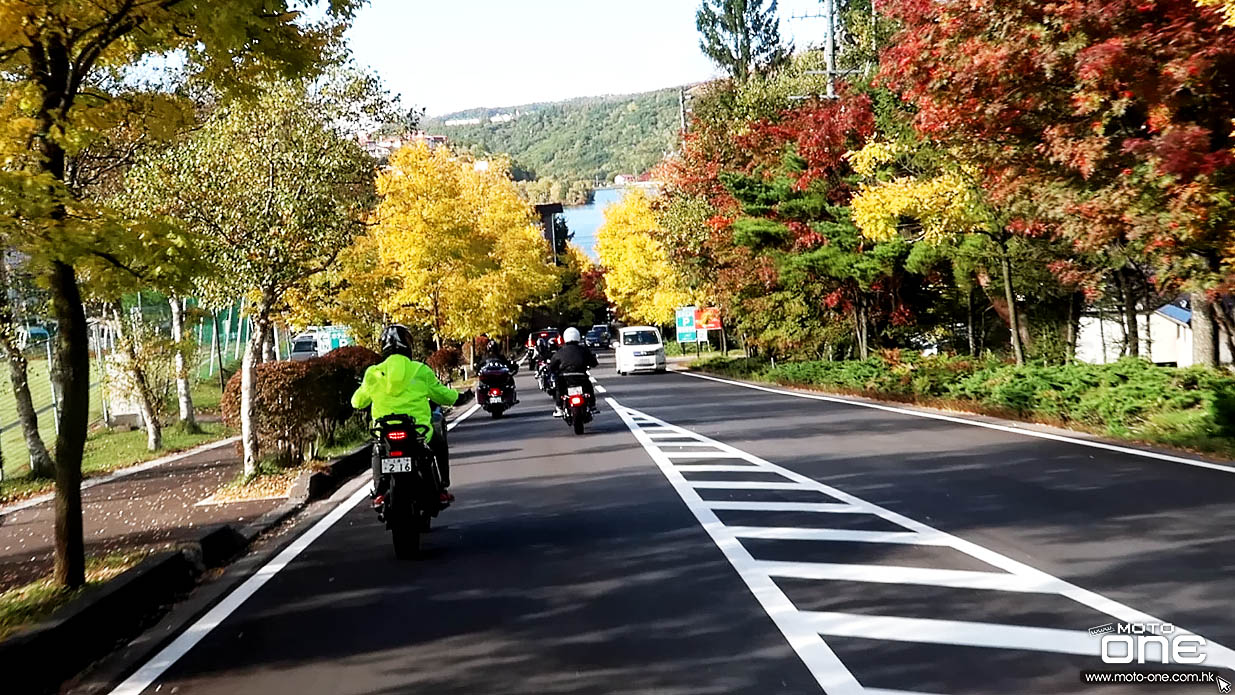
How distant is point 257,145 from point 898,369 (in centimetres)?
1749

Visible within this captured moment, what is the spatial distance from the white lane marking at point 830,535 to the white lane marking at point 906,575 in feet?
3.03

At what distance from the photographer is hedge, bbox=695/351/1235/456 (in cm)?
1453

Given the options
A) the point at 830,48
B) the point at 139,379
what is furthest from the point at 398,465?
the point at 830,48

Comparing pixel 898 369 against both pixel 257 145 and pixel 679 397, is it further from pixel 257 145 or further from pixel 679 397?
pixel 257 145

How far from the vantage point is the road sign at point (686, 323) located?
63.8m

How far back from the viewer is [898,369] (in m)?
28.3

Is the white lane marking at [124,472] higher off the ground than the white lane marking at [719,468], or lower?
lower

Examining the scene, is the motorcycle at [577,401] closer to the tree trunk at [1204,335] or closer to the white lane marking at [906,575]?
the tree trunk at [1204,335]

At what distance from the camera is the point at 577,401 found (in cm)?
2053

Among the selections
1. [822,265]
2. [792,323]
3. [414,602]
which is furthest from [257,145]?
[792,323]

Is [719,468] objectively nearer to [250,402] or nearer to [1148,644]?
[250,402]

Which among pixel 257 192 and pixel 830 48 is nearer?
pixel 257 192

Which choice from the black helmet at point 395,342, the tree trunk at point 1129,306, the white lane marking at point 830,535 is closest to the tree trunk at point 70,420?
the black helmet at point 395,342

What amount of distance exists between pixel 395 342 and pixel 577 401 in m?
10.5
